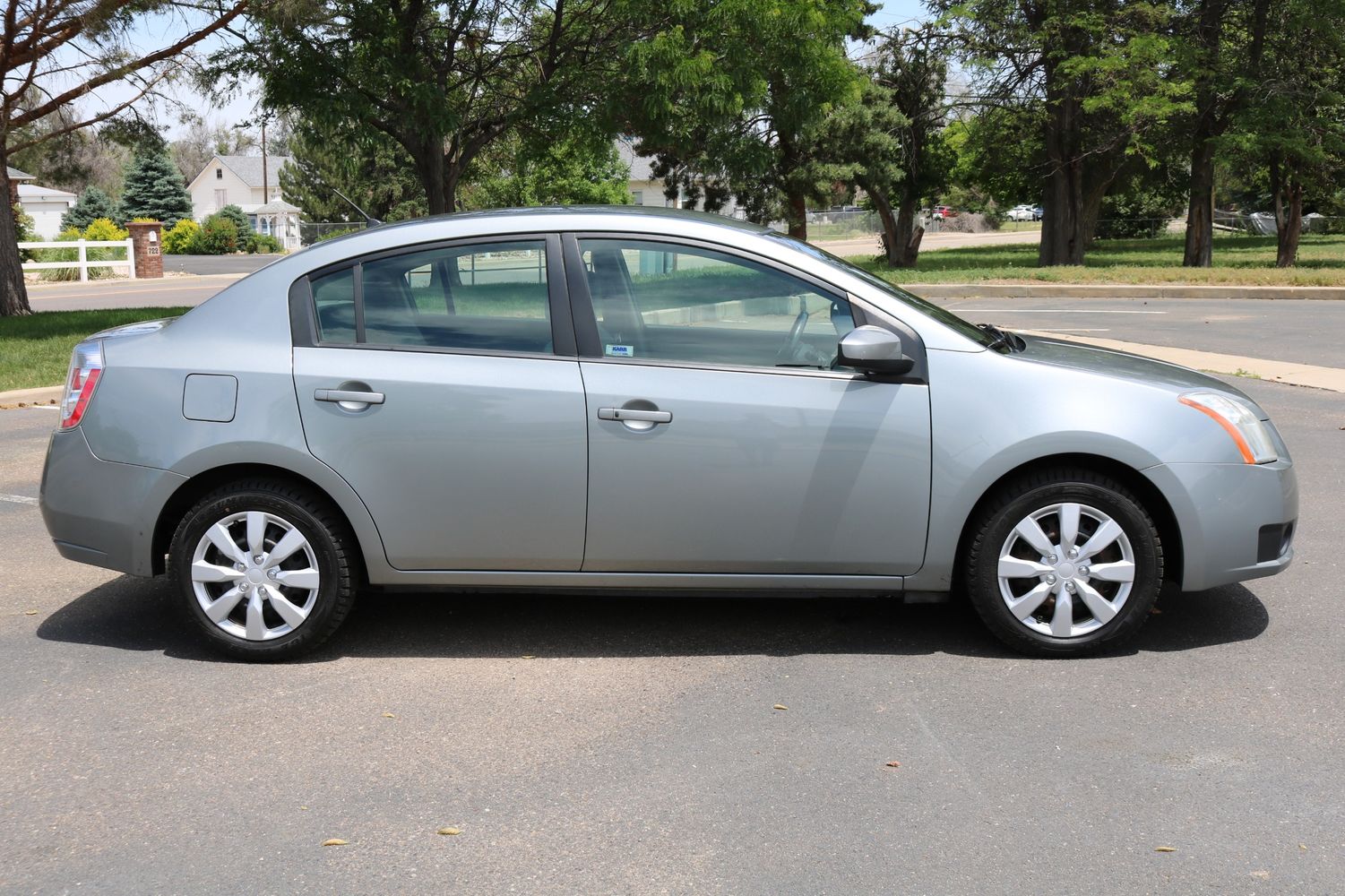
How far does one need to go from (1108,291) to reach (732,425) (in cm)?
1865

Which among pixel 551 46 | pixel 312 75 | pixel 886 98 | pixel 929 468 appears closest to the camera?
pixel 929 468

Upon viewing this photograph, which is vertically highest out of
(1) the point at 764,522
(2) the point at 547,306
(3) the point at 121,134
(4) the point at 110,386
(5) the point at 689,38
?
(5) the point at 689,38

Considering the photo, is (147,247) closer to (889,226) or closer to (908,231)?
(889,226)

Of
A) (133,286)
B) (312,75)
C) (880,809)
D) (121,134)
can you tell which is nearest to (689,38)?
(312,75)

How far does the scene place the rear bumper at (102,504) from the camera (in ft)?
15.7

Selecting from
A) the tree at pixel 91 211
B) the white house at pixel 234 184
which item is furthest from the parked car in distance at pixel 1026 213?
the tree at pixel 91 211

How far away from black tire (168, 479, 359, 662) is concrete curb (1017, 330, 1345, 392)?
7617 millimetres

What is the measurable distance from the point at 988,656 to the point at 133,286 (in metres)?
34.2

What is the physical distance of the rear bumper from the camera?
4793 mm

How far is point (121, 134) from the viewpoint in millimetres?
19250

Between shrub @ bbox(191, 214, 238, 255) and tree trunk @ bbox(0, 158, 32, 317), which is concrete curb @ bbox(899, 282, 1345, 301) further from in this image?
shrub @ bbox(191, 214, 238, 255)

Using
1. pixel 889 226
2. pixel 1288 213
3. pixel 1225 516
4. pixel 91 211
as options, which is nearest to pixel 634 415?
pixel 1225 516

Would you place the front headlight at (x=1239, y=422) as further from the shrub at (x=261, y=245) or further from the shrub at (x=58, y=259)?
the shrub at (x=261, y=245)

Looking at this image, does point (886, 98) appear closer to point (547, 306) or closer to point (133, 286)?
point (133, 286)
